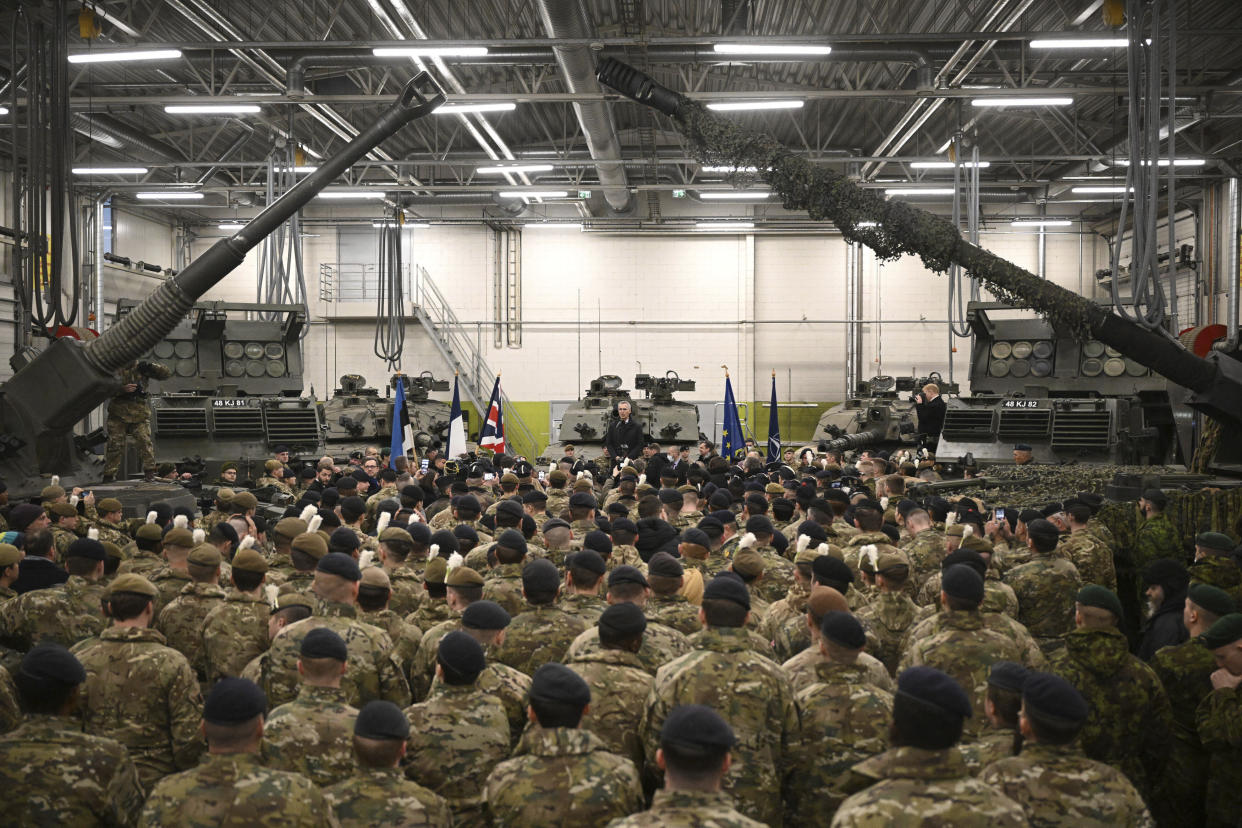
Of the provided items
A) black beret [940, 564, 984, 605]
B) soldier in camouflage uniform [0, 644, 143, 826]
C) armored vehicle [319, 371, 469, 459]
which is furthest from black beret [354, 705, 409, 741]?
armored vehicle [319, 371, 469, 459]

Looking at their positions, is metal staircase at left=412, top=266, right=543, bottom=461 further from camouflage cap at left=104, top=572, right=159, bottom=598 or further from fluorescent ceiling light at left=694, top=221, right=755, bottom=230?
camouflage cap at left=104, top=572, right=159, bottom=598

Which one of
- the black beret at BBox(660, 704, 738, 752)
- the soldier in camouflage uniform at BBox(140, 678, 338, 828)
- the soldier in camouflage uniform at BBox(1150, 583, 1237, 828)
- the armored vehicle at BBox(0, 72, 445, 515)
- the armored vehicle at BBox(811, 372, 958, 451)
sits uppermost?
the armored vehicle at BBox(0, 72, 445, 515)

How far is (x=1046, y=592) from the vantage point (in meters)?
7.27

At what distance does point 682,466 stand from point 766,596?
5757mm

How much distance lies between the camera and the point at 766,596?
729 cm

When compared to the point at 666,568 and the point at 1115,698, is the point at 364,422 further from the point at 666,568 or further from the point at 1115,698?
the point at 1115,698

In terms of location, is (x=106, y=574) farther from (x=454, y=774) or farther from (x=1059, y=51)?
(x=1059, y=51)

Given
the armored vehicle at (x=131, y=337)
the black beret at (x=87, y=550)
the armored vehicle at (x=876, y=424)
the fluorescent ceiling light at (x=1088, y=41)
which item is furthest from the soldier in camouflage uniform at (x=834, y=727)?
the armored vehicle at (x=876, y=424)

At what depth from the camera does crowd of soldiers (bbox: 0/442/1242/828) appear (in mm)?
3416

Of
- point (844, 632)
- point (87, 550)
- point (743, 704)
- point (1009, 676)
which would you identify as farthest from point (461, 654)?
point (87, 550)

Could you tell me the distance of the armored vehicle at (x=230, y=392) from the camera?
1546 centimetres

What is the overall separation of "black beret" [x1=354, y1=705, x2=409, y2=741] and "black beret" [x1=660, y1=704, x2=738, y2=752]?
36.0 inches

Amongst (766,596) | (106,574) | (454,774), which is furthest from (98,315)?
(454,774)

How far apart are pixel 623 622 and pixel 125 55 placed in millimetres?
13645
